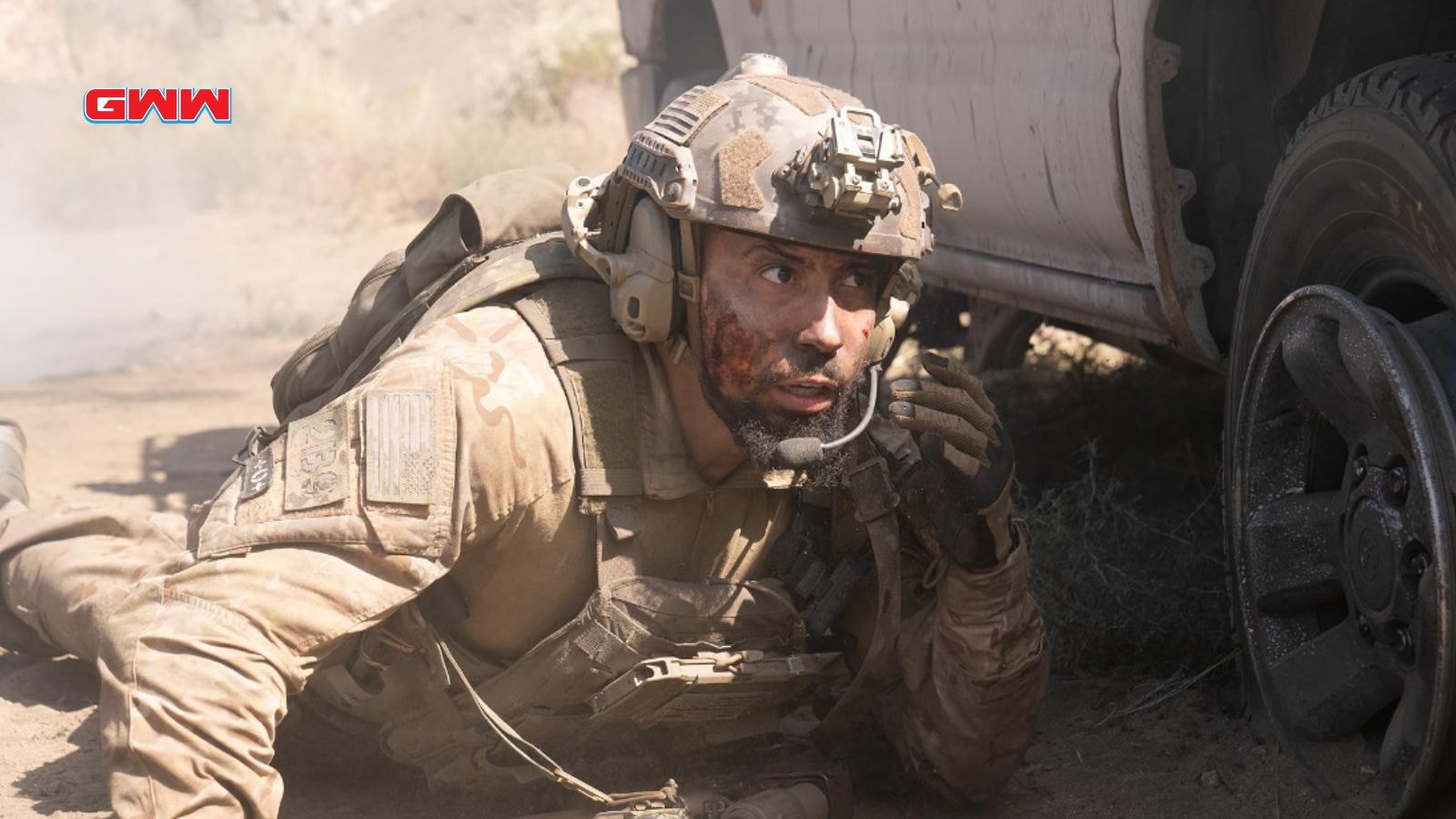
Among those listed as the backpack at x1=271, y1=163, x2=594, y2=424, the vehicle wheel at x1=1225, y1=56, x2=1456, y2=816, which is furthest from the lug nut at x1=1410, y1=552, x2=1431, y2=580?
the backpack at x1=271, y1=163, x2=594, y2=424

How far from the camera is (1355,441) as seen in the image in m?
3.30

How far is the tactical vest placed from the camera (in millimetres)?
3328

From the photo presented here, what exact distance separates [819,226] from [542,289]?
25.4 inches

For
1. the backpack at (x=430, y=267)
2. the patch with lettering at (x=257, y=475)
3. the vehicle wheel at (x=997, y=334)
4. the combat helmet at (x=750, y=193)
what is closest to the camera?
the patch with lettering at (x=257, y=475)

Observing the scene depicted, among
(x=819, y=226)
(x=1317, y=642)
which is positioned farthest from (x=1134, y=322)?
(x=819, y=226)

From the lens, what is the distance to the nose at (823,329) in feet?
10.6

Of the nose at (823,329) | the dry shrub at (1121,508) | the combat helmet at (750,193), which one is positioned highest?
the combat helmet at (750,193)

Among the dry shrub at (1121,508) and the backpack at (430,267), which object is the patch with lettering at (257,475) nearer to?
the backpack at (430,267)

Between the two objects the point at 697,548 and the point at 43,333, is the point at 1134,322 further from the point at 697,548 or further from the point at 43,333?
the point at 43,333

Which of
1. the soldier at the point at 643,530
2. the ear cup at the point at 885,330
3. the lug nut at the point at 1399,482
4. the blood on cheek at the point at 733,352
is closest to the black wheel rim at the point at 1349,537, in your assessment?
the lug nut at the point at 1399,482

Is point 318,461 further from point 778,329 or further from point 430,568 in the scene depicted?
point 778,329

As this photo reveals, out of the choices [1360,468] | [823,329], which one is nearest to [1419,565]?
[1360,468]

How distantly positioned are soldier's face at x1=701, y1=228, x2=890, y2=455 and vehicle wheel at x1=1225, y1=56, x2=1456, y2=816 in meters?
0.89

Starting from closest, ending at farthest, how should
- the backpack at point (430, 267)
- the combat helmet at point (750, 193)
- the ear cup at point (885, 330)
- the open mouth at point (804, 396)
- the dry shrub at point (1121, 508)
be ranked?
the combat helmet at point (750, 193) < the open mouth at point (804, 396) < the ear cup at point (885, 330) < the backpack at point (430, 267) < the dry shrub at point (1121, 508)
